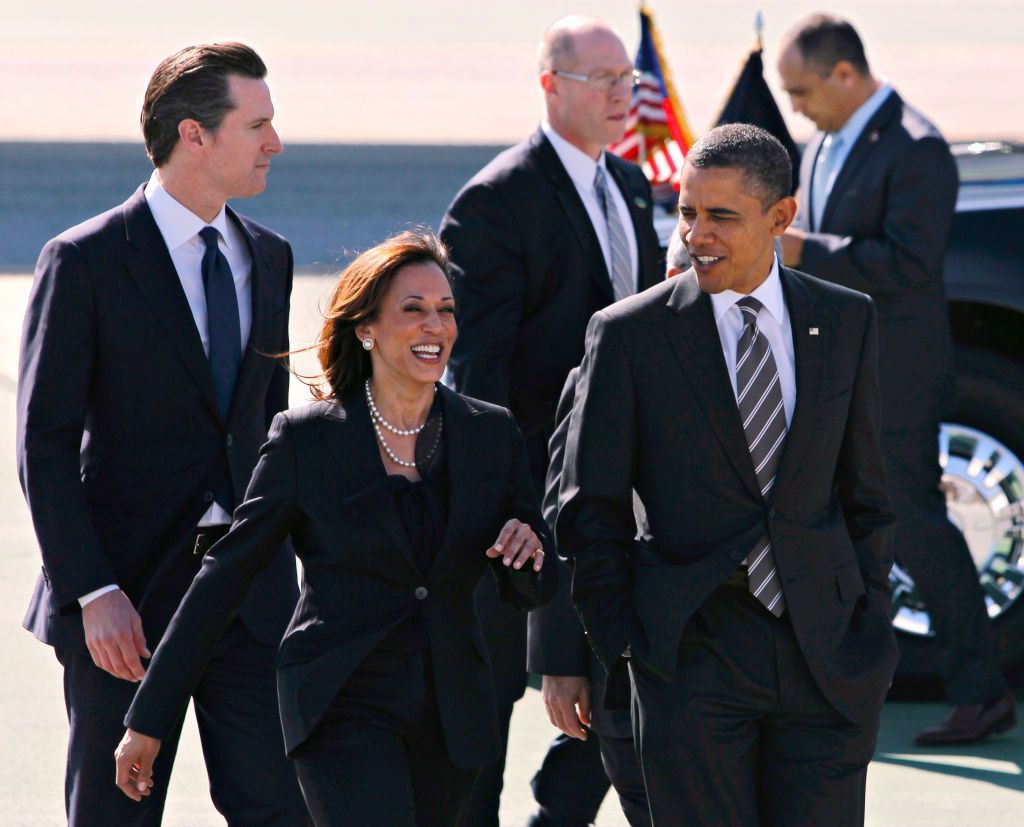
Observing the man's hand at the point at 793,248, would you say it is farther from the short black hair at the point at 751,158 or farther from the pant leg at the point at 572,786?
the short black hair at the point at 751,158

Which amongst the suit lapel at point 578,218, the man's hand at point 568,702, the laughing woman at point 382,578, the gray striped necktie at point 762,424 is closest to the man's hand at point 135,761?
the laughing woman at point 382,578

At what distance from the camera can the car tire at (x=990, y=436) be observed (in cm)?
690

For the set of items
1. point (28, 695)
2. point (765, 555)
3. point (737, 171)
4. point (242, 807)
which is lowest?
point (28, 695)

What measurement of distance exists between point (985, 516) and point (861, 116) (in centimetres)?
145

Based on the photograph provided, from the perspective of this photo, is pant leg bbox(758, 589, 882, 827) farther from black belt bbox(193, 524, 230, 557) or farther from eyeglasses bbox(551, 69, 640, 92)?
eyeglasses bbox(551, 69, 640, 92)

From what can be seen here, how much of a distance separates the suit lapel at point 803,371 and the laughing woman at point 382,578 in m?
0.50

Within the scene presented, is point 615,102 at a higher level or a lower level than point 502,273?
higher

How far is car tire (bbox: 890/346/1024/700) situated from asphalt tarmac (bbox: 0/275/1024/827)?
0.10 m

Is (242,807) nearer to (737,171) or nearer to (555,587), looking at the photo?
(555,587)

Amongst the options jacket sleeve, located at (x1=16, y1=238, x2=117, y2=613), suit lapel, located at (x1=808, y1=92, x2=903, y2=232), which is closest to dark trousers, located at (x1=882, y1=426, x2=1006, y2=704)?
suit lapel, located at (x1=808, y1=92, x2=903, y2=232)

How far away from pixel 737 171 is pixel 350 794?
4.50 feet

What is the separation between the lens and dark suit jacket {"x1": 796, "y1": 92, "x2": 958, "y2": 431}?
6281 millimetres

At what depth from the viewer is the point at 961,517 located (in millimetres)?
6996

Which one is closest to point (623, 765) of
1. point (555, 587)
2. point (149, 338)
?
point (555, 587)
